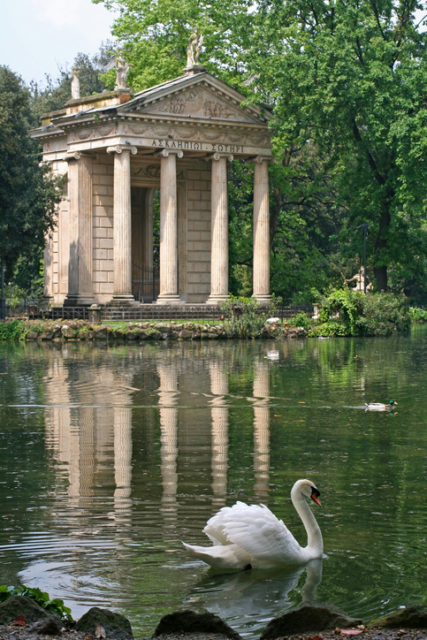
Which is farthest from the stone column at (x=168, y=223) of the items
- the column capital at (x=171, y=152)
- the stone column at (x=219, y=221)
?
the stone column at (x=219, y=221)

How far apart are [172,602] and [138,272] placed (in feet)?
176

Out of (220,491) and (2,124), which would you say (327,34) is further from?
(220,491)

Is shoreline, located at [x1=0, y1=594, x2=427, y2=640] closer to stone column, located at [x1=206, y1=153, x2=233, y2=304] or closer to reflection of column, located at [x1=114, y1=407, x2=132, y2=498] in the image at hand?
reflection of column, located at [x1=114, y1=407, x2=132, y2=498]

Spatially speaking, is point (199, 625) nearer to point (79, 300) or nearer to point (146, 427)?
point (146, 427)

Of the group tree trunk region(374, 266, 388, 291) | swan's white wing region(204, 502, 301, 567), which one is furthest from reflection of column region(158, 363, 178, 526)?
tree trunk region(374, 266, 388, 291)

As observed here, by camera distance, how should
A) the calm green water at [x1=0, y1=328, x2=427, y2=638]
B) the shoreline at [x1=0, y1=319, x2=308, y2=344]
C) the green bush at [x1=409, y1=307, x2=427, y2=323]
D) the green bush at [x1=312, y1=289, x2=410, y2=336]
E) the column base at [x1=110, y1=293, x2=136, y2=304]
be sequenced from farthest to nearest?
the green bush at [x1=409, y1=307, x2=427, y2=323] < the column base at [x1=110, y1=293, x2=136, y2=304] < the green bush at [x1=312, y1=289, x2=410, y2=336] < the shoreline at [x1=0, y1=319, x2=308, y2=344] < the calm green water at [x1=0, y1=328, x2=427, y2=638]

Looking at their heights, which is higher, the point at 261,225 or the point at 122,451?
the point at 261,225

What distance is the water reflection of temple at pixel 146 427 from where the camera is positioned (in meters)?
12.7

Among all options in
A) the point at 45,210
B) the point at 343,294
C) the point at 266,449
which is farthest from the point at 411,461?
the point at 45,210

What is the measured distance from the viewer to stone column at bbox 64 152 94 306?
5528cm

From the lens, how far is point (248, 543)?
8758 mm

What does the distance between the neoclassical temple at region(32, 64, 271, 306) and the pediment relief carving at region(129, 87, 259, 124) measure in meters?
0.05

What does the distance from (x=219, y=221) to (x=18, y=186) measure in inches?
464

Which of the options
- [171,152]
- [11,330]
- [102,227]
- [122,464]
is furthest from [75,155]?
[122,464]
